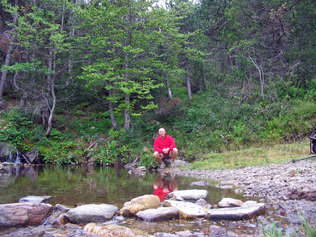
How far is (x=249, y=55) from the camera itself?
682 inches

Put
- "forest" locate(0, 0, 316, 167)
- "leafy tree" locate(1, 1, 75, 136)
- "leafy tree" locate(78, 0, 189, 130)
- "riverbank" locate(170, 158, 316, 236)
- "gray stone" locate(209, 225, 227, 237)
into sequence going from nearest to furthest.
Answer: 1. "gray stone" locate(209, 225, 227, 237)
2. "riverbank" locate(170, 158, 316, 236)
3. "forest" locate(0, 0, 316, 167)
4. "leafy tree" locate(78, 0, 189, 130)
5. "leafy tree" locate(1, 1, 75, 136)

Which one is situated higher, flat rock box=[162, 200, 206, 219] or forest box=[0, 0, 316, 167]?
forest box=[0, 0, 316, 167]

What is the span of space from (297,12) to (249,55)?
347cm

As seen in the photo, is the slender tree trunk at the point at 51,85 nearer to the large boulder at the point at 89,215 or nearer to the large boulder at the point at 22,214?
the large boulder at the point at 22,214

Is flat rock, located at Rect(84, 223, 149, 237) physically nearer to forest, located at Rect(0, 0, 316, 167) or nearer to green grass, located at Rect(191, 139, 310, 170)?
green grass, located at Rect(191, 139, 310, 170)

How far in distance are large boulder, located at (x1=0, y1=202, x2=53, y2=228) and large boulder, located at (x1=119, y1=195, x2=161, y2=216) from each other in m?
1.23

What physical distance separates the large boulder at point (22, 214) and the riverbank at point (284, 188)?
3394 mm

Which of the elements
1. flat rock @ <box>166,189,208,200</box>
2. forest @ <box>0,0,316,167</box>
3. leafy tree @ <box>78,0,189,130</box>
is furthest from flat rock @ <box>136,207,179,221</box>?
leafy tree @ <box>78,0,189,130</box>

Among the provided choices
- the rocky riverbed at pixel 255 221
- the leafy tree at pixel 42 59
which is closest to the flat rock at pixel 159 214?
the rocky riverbed at pixel 255 221

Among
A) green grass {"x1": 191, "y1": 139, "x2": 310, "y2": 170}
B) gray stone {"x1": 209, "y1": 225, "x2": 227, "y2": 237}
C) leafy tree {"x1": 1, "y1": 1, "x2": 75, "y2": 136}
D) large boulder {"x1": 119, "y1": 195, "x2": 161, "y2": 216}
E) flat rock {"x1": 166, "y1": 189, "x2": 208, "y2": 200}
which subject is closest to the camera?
gray stone {"x1": 209, "y1": 225, "x2": 227, "y2": 237}

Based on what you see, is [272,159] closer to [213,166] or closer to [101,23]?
[213,166]

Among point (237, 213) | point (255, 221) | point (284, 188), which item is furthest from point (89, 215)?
point (284, 188)

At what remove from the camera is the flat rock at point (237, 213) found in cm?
386

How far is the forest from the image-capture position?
14852 mm
